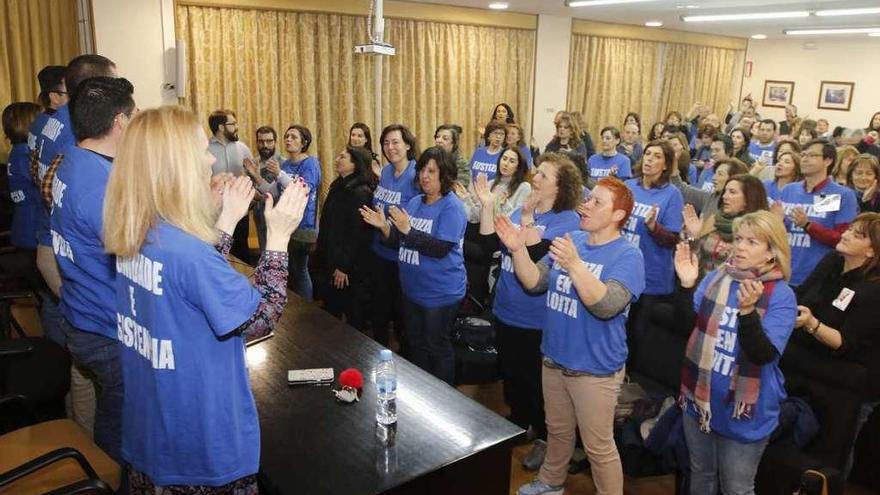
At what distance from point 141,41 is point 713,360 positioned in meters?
5.50

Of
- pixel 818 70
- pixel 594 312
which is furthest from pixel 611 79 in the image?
pixel 594 312

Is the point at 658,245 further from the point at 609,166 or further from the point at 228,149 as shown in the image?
the point at 228,149

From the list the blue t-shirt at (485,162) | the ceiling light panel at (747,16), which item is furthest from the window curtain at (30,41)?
the ceiling light panel at (747,16)

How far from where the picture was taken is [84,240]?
6.42 ft

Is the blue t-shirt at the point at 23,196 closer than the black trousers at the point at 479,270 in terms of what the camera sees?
Yes

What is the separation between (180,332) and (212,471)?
0.35 metres

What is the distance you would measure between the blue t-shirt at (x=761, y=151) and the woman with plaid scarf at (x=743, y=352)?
5.29 m

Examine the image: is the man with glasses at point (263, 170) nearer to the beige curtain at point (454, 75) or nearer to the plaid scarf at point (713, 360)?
the beige curtain at point (454, 75)

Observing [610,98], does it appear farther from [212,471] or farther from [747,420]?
[212,471]

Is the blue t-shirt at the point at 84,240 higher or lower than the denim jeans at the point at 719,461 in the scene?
higher

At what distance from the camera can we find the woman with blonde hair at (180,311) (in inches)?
54.9

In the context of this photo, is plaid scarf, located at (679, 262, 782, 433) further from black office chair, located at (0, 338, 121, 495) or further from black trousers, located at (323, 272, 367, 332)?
black trousers, located at (323, 272, 367, 332)

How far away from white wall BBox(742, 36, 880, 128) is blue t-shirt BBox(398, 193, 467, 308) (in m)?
10.4

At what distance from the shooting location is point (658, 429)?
8.61ft
